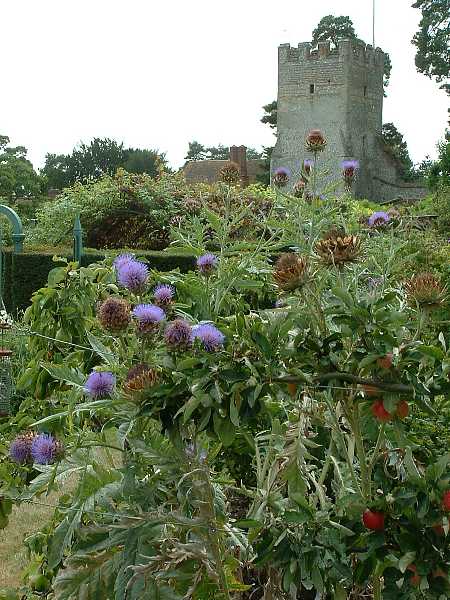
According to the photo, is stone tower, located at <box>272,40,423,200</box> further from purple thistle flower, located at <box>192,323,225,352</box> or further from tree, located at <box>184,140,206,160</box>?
purple thistle flower, located at <box>192,323,225,352</box>

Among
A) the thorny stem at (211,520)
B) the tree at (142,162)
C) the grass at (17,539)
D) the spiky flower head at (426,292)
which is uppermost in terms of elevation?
the tree at (142,162)

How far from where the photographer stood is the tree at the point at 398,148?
3822 centimetres

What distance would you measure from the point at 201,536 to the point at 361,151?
3603 centimetres

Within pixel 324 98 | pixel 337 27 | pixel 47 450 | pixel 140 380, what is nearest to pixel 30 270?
pixel 47 450

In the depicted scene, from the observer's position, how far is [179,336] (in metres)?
1.40

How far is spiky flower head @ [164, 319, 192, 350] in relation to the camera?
1.40 meters

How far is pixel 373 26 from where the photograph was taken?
118ft

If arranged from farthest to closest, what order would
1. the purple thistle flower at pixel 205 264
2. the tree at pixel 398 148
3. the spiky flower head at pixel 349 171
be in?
the tree at pixel 398 148
the spiky flower head at pixel 349 171
the purple thistle flower at pixel 205 264

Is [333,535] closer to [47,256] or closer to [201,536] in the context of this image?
[201,536]

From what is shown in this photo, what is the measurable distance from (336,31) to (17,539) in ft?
130

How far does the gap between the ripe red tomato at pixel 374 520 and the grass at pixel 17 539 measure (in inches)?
67.1

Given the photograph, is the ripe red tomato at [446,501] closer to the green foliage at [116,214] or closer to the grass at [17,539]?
the grass at [17,539]

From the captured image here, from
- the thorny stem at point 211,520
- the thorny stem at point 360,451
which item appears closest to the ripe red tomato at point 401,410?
the thorny stem at point 360,451

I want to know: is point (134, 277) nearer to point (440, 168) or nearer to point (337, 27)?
point (440, 168)
